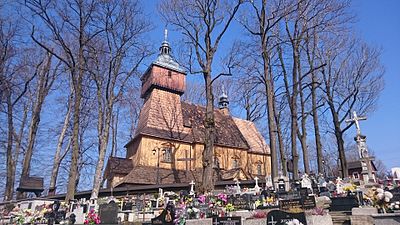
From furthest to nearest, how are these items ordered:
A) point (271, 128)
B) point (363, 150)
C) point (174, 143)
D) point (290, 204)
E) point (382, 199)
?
point (174, 143)
point (363, 150)
point (271, 128)
point (290, 204)
point (382, 199)

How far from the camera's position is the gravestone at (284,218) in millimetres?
7645

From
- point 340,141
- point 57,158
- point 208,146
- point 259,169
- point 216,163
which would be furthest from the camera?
point 259,169

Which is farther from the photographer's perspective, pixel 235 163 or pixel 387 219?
pixel 235 163

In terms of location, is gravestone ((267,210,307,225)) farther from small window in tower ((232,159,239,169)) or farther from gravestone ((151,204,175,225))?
small window in tower ((232,159,239,169))

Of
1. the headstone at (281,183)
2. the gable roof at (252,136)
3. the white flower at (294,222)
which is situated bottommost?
the white flower at (294,222)

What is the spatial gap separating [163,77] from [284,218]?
81.4 feet

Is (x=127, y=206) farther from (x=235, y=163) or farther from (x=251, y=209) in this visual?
(x=235, y=163)

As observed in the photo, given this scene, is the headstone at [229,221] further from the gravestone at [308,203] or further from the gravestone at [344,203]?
the gravestone at [344,203]

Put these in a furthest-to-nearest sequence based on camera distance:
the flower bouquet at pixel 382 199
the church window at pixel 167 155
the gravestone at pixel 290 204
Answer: the church window at pixel 167 155
the gravestone at pixel 290 204
the flower bouquet at pixel 382 199

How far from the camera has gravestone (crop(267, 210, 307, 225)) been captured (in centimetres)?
764

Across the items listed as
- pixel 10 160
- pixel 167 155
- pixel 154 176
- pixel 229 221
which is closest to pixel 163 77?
pixel 167 155

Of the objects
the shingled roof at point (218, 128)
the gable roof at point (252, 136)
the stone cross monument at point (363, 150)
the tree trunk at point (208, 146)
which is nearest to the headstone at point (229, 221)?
the tree trunk at point (208, 146)

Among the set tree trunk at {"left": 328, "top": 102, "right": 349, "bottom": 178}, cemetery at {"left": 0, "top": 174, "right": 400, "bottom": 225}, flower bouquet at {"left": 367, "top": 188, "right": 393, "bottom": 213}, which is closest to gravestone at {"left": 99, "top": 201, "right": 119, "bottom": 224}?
cemetery at {"left": 0, "top": 174, "right": 400, "bottom": 225}

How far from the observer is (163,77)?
31391mm
